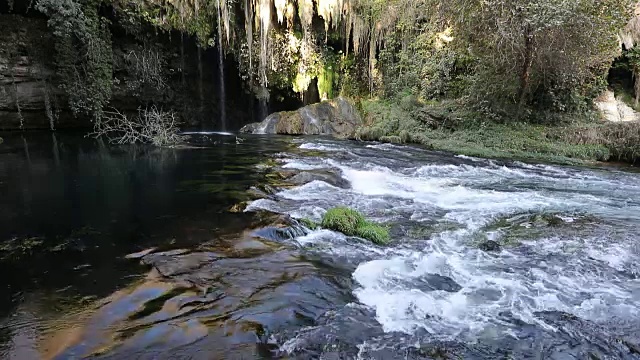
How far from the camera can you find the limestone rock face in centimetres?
1734

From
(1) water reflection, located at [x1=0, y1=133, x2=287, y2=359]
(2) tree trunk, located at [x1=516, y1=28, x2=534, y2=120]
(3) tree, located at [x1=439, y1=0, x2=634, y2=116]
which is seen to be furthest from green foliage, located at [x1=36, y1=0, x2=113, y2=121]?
(2) tree trunk, located at [x1=516, y1=28, x2=534, y2=120]

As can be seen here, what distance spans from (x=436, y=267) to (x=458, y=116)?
12989 mm

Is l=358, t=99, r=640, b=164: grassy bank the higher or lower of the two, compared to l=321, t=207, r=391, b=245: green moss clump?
higher

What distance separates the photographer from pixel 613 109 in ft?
58.0

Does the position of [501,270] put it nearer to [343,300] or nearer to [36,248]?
[343,300]

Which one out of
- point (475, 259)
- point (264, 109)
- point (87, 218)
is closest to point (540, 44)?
point (475, 259)

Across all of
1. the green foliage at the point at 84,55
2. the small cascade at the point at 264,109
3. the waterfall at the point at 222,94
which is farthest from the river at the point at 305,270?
the small cascade at the point at 264,109

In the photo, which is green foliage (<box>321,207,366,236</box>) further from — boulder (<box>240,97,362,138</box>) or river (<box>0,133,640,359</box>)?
boulder (<box>240,97,362,138</box>)

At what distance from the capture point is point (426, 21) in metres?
21.1

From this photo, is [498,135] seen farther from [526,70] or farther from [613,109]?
[613,109]

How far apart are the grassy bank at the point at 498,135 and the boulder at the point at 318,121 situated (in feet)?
3.32

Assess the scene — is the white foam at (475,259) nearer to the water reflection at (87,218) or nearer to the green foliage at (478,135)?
the water reflection at (87,218)

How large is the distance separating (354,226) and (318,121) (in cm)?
1430

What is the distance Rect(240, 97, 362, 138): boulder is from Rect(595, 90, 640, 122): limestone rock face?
10.1 meters
